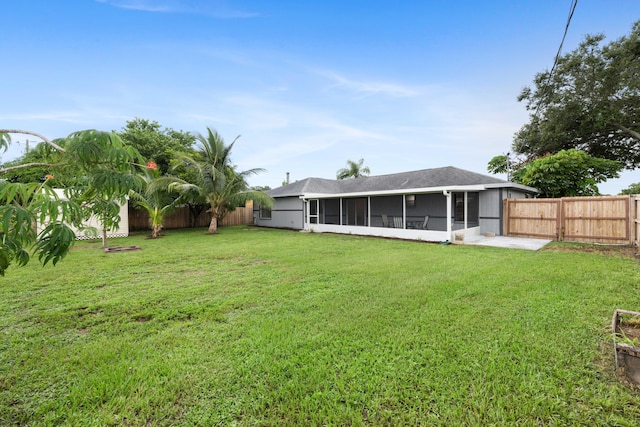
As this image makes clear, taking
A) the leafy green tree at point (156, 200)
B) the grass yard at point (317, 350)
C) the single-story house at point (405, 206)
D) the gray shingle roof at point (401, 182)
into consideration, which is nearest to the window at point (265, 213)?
the single-story house at point (405, 206)

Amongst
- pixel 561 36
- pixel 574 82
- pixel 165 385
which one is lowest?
pixel 165 385

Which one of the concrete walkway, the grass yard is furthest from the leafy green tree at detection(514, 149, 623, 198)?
the grass yard

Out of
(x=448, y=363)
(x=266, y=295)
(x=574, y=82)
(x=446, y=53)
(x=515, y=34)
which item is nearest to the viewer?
(x=448, y=363)

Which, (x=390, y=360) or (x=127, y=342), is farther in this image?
(x=127, y=342)

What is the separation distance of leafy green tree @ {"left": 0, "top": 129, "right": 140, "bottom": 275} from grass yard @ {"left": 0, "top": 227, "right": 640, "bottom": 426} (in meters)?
1.30

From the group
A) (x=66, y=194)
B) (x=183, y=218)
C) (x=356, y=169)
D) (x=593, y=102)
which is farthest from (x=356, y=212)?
(x=593, y=102)

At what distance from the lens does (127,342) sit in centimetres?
295

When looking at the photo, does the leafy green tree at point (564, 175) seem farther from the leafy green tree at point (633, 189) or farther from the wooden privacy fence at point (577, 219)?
the leafy green tree at point (633, 189)

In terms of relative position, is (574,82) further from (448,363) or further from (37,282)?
(37,282)

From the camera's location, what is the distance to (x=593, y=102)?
55.3ft

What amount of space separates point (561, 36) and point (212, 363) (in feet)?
32.4

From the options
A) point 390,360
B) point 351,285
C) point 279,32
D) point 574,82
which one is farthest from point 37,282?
point 574,82

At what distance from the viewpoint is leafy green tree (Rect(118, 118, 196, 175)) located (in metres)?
16.1

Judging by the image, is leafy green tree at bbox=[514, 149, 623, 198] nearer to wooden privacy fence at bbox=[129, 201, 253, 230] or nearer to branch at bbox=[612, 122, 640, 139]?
branch at bbox=[612, 122, 640, 139]
